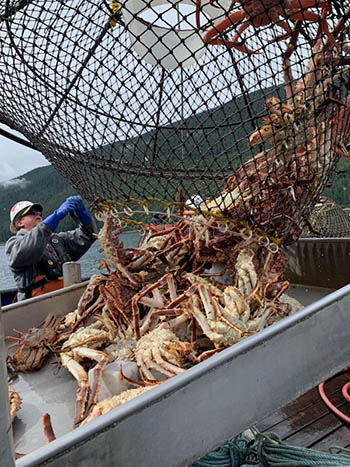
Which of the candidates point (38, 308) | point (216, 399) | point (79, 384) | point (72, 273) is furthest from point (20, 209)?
point (216, 399)

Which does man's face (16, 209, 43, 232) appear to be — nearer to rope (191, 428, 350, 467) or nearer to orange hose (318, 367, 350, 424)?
rope (191, 428, 350, 467)

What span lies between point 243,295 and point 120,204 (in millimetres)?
581

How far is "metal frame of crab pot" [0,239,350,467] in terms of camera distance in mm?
620

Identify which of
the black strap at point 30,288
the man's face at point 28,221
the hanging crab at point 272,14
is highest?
the hanging crab at point 272,14

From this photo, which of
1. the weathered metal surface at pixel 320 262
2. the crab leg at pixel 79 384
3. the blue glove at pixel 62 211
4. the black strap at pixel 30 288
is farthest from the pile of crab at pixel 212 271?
the black strap at pixel 30 288

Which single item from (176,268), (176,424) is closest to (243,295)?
(176,268)

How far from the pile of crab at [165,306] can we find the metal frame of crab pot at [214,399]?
0.32 m

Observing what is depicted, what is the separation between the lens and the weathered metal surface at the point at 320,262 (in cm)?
211

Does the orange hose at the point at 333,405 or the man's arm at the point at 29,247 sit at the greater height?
the man's arm at the point at 29,247

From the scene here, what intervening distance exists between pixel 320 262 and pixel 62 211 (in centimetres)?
198

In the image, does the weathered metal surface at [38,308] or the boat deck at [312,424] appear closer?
the boat deck at [312,424]

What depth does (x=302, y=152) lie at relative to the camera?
1357 millimetres

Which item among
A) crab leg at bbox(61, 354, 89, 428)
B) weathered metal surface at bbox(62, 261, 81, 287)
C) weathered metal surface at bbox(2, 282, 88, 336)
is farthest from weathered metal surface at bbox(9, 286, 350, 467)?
weathered metal surface at bbox(62, 261, 81, 287)

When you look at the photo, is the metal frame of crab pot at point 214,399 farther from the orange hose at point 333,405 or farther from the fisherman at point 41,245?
the fisherman at point 41,245
